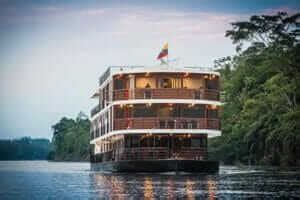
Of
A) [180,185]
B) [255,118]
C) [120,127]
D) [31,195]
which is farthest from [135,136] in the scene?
[255,118]

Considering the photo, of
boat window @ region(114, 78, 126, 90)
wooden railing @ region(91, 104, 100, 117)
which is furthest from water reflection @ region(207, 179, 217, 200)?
wooden railing @ region(91, 104, 100, 117)

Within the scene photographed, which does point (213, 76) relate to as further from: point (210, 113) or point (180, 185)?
point (180, 185)

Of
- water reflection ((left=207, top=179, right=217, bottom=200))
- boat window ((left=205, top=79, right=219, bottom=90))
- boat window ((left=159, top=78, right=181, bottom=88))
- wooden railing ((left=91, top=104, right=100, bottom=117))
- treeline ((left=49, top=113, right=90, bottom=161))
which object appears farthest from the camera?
treeline ((left=49, top=113, right=90, bottom=161))

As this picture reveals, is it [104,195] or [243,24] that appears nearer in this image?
[104,195]

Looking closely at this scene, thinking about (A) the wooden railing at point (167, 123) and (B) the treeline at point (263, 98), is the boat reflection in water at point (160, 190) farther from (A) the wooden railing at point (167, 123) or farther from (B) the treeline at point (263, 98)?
(B) the treeline at point (263, 98)

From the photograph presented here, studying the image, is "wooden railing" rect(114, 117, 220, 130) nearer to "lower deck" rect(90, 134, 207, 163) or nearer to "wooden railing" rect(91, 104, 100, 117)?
"lower deck" rect(90, 134, 207, 163)

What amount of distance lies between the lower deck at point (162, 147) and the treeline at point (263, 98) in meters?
14.1

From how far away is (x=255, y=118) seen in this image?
68.5 meters

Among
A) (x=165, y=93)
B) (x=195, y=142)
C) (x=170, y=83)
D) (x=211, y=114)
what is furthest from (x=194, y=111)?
(x=165, y=93)

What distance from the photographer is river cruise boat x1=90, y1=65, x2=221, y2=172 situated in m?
45.2

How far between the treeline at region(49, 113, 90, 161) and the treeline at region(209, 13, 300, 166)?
6928 cm

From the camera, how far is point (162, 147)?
1815 inches

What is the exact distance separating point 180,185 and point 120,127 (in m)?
13.8

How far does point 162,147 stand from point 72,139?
106 meters
